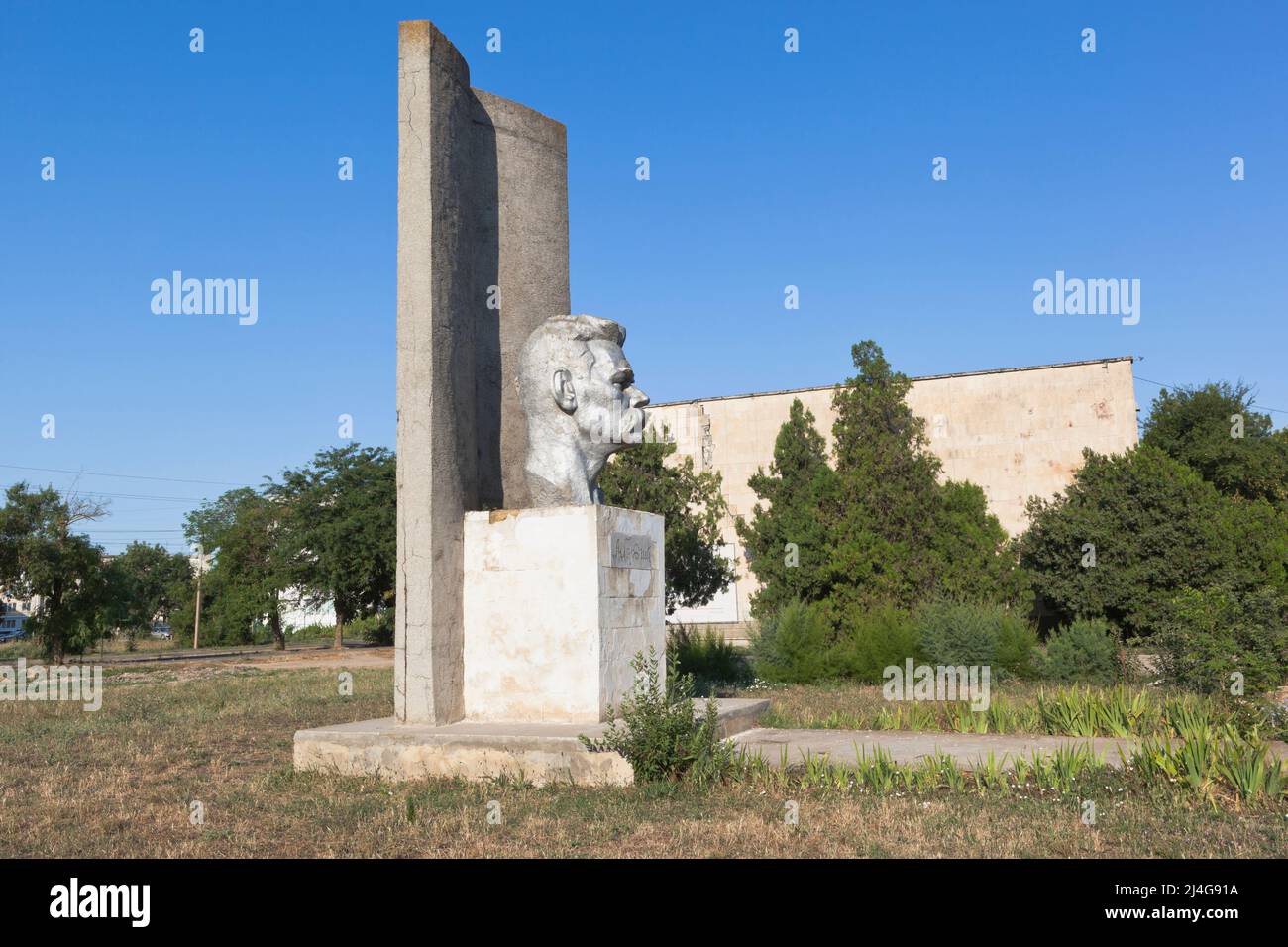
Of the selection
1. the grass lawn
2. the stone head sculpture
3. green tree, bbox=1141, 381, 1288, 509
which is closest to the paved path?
the grass lawn

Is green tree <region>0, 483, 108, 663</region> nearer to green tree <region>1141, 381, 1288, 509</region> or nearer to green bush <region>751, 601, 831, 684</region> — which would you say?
green bush <region>751, 601, 831, 684</region>

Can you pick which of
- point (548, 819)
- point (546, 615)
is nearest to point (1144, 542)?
point (546, 615)

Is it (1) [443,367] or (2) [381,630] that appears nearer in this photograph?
(1) [443,367]

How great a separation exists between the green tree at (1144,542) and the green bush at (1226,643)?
553cm

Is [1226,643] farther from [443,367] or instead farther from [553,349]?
[443,367]

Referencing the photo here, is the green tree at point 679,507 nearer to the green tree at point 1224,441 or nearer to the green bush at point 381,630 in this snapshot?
the green tree at point 1224,441

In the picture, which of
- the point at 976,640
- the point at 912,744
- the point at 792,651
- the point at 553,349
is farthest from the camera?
the point at 792,651

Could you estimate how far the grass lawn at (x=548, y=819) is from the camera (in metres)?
5.21

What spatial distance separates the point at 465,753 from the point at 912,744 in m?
3.40

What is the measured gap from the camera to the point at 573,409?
9.17 meters
